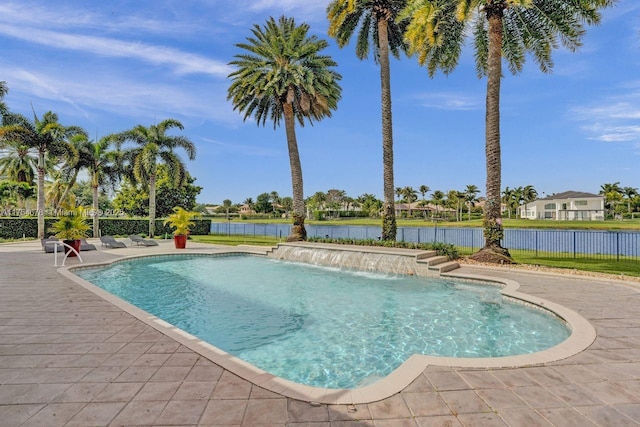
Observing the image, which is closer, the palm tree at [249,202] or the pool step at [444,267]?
the pool step at [444,267]

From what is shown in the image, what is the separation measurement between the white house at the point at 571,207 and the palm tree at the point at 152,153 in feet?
215

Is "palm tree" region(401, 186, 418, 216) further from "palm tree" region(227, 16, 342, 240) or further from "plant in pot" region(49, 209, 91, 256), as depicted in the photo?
"plant in pot" region(49, 209, 91, 256)

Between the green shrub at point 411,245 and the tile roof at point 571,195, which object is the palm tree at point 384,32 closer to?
the green shrub at point 411,245

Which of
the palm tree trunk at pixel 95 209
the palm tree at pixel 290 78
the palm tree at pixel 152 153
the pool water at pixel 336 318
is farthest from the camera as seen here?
the palm tree trunk at pixel 95 209

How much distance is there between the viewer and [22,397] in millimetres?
3256

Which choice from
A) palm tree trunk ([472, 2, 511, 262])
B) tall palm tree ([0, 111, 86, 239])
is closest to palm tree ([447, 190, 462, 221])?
palm tree trunk ([472, 2, 511, 262])

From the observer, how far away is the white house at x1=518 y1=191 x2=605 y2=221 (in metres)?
64.7

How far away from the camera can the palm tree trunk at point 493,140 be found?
13.2 meters

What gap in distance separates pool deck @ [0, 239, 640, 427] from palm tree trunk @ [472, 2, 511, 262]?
313 inches

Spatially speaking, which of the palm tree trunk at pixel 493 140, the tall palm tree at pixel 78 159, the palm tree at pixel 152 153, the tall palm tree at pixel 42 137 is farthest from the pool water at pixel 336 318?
the tall palm tree at pixel 78 159

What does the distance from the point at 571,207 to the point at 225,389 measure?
3185 inches

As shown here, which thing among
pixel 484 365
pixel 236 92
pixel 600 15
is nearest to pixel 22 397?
pixel 484 365

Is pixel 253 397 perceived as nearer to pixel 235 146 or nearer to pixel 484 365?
pixel 484 365

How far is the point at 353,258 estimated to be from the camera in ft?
45.3
